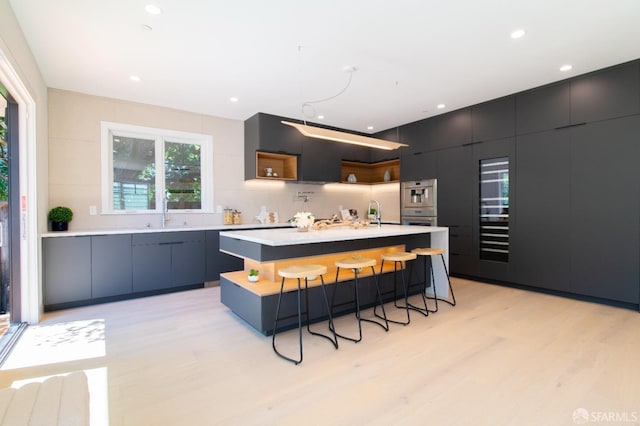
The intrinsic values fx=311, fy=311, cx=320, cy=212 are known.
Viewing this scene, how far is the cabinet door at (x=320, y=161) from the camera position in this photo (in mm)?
5430

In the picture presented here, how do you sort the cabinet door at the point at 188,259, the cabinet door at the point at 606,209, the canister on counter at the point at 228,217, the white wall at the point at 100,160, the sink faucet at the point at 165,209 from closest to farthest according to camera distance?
Answer: the cabinet door at the point at 606,209, the white wall at the point at 100,160, the cabinet door at the point at 188,259, the sink faucet at the point at 165,209, the canister on counter at the point at 228,217

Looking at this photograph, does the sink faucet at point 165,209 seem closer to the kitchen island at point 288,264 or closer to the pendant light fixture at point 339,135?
the kitchen island at point 288,264

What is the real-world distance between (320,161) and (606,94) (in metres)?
3.87

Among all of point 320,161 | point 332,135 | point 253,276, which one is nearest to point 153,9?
point 332,135

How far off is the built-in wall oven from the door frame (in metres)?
5.12

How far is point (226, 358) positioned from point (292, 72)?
2919mm

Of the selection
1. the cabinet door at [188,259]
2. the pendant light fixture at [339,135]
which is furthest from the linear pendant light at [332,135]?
the cabinet door at [188,259]

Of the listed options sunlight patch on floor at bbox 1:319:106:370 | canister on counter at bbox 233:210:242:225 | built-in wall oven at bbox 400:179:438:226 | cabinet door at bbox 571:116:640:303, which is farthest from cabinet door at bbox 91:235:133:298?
cabinet door at bbox 571:116:640:303

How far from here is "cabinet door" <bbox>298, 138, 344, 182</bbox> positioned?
5.43m

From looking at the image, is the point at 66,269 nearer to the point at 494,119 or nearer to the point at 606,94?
the point at 494,119

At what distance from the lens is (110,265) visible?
376 cm

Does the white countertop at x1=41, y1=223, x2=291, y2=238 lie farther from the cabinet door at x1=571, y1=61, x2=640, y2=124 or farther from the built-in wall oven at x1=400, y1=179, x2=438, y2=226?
the cabinet door at x1=571, y1=61, x2=640, y2=124

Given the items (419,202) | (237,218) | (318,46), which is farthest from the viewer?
(419,202)

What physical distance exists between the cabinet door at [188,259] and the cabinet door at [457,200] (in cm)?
374
